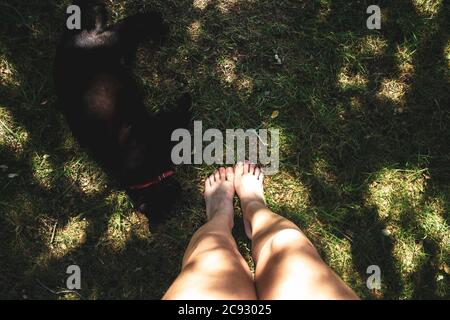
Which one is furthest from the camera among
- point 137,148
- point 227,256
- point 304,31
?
point 304,31

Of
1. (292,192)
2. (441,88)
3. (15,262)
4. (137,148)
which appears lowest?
(15,262)

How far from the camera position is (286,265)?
7.93ft

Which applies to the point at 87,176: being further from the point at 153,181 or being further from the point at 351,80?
the point at 351,80

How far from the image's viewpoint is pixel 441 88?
397 centimetres

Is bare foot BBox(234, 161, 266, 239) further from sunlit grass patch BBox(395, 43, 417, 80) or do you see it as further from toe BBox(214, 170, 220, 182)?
sunlit grass patch BBox(395, 43, 417, 80)

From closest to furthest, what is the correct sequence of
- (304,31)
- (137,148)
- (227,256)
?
(227,256) < (137,148) < (304,31)

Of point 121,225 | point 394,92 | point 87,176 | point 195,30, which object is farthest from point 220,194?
point 394,92

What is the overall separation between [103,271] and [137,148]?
4.03ft

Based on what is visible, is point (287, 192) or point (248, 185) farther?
point (287, 192)

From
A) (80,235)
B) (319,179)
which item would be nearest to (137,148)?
(80,235)

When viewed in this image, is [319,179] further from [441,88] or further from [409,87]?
[441,88]

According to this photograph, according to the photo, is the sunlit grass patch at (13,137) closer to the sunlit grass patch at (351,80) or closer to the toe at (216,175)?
the toe at (216,175)

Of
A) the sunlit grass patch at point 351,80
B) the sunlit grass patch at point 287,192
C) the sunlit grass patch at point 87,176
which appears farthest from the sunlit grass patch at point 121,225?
the sunlit grass patch at point 351,80

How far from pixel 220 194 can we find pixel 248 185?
10.8 inches
